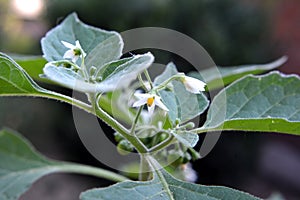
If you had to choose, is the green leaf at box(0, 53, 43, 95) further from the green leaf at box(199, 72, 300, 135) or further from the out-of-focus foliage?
the out-of-focus foliage

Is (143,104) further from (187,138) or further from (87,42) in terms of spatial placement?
(87,42)

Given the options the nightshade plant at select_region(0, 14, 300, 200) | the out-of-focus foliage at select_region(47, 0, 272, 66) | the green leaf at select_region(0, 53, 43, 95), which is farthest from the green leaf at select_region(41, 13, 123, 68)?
the out-of-focus foliage at select_region(47, 0, 272, 66)

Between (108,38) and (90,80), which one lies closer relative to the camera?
(90,80)

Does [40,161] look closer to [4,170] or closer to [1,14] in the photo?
[4,170]

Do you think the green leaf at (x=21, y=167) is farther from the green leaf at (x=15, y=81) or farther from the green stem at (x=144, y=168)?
the green leaf at (x=15, y=81)

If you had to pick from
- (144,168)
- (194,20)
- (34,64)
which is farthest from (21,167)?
(194,20)

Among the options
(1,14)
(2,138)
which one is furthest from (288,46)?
(2,138)
